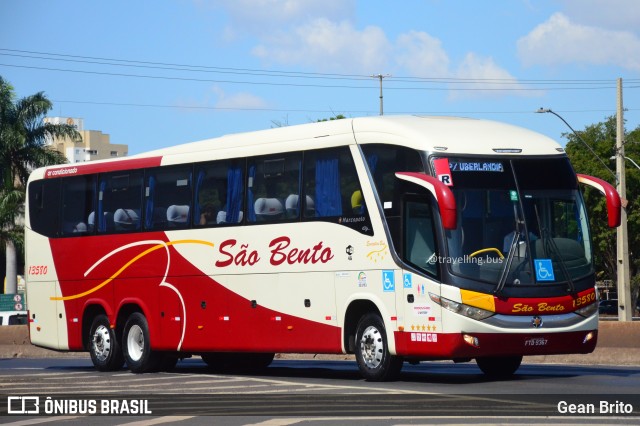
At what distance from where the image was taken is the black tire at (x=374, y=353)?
18.5 meters

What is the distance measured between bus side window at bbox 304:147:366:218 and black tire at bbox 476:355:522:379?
3.13 metres

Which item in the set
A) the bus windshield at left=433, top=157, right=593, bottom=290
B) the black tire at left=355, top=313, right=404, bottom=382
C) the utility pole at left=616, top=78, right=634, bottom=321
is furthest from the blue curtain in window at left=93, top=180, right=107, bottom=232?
the utility pole at left=616, top=78, right=634, bottom=321

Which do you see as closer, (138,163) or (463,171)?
(463,171)

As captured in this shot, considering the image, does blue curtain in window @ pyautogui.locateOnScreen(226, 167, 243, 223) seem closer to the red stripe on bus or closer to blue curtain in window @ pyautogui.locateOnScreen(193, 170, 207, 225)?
blue curtain in window @ pyautogui.locateOnScreen(193, 170, 207, 225)

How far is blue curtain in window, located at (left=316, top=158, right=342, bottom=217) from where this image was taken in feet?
63.8

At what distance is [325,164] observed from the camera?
1978cm

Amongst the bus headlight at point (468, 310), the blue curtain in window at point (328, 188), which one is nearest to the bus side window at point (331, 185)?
the blue curtain in window at point (328, 188)

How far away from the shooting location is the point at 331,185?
19.5m

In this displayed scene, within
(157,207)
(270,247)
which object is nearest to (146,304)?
Answer: (157,207)

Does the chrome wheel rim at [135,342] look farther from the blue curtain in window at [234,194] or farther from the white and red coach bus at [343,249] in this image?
the blue curtain in window at [234,194]

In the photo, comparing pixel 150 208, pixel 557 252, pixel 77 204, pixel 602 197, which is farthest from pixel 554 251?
pixel 602 197

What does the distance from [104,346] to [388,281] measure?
785 centimetres

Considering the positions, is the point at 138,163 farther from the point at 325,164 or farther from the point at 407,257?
the point at 407,257

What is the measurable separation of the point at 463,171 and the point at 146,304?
7813mm
